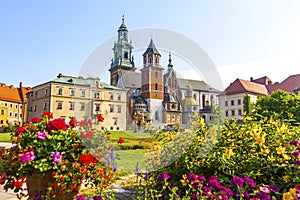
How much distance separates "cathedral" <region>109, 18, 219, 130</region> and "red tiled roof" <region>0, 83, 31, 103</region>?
165 feet

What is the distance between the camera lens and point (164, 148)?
3.38 metres

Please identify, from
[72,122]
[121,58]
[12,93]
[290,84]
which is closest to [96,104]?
[72,122]

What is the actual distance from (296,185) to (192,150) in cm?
119

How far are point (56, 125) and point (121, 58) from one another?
140 centimetres

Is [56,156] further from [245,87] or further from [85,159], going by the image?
[245,87]

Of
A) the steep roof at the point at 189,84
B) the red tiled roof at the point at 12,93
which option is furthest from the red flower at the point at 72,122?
the red tiled roof at the point at 12,93

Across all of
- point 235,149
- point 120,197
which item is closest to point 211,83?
point 235,149

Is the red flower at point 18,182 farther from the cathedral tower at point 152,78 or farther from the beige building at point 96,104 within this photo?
the cathedral tower at point 152,78

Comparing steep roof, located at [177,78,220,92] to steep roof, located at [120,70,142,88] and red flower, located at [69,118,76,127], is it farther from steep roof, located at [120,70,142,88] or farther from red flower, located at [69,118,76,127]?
red flower, located at [69,118,76,127]

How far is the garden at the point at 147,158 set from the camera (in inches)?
116

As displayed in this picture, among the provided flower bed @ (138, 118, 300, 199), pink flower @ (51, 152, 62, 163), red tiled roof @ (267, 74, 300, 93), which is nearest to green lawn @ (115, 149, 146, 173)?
flower bed @ (138, 118, 300, 199)

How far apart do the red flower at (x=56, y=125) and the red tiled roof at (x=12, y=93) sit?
1984 inches

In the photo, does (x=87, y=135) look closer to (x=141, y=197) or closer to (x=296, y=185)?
(x=141, y=197)

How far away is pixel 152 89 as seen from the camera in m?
3.77
